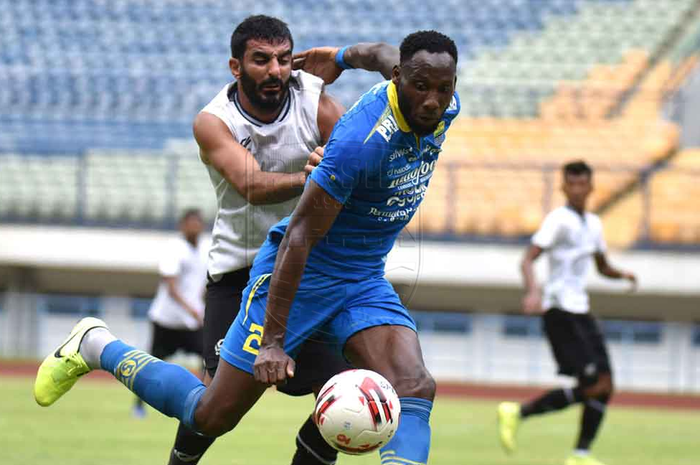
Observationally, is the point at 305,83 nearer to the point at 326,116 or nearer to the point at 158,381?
the point at 326,116

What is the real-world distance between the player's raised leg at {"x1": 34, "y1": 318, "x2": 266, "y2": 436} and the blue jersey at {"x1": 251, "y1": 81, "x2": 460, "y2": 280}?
22.7 inches

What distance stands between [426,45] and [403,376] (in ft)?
4.63

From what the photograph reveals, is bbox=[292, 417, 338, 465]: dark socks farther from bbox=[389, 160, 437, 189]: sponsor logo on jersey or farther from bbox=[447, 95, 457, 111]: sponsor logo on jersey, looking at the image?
bbox=[447, 95, 457, 111]: sponsor logo on jersey

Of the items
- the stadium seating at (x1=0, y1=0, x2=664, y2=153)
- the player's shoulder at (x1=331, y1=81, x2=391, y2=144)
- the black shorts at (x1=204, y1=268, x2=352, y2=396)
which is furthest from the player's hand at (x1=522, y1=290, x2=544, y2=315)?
the stadium seating at (x1=0, y1=0, x2=664, y2=153)

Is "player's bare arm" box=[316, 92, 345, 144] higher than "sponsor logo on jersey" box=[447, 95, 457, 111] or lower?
lower

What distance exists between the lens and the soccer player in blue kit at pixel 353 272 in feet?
15.8

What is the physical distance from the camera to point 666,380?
60.8ft

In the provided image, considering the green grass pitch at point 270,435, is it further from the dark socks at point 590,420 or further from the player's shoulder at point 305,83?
the player's shoulder at point 305,83

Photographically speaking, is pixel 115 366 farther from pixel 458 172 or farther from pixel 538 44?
pixel 538 44

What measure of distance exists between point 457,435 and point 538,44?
1161cm

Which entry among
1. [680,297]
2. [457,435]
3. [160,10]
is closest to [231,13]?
[160,10]

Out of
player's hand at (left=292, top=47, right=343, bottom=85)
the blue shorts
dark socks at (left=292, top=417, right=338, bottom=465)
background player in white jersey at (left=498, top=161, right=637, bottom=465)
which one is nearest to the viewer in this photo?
the blue shorts

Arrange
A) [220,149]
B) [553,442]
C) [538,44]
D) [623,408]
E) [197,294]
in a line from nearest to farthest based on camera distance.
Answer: [220,149]
[553,442]
[197,294]
[623,408]
[538,44]

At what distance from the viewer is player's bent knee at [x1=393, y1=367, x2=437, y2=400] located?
491 centimetres
